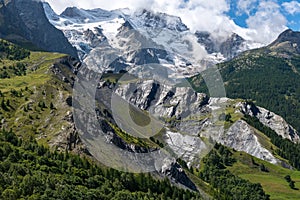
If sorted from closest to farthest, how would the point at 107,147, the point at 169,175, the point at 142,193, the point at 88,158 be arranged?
the point at 142,193 < the point at 88,158 < the point at 107,147 < the point at 169,175

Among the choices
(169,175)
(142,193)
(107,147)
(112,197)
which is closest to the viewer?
(112,197)

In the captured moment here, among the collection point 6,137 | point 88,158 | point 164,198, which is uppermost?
point 6,137

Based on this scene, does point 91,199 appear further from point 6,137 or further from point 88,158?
point 6,137

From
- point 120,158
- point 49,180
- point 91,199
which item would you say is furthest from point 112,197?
point 120,158

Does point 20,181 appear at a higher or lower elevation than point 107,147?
higher

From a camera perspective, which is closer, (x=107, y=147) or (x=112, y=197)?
(x=112, y=197)

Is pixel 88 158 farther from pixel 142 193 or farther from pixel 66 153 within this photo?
pixel 142 193
